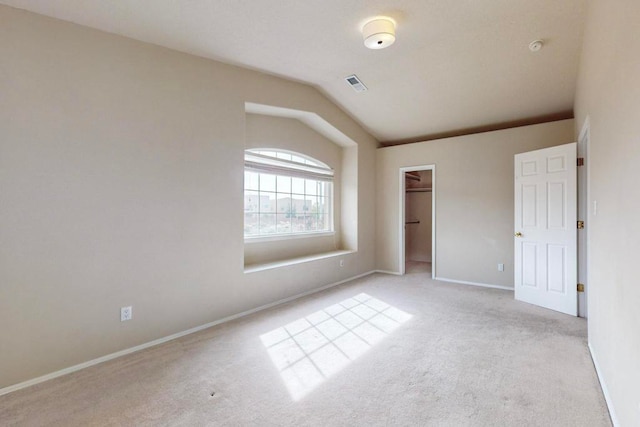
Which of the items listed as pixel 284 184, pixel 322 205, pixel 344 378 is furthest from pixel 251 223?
pixel 344 378

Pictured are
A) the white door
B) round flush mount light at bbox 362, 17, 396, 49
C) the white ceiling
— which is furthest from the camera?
the white door

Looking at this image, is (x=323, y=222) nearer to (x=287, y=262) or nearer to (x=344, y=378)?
(x=287, y=262)

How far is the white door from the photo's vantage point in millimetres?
3584

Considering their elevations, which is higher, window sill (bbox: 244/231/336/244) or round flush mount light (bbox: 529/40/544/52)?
round flush mount light (bbox: 529/40/544/52)

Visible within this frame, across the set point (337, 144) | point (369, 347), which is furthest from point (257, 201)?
point (369, 347)

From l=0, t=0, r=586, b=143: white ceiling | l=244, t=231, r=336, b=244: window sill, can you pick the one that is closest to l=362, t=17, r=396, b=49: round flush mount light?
l=0, t=0, r=586, b=143: white ceiling

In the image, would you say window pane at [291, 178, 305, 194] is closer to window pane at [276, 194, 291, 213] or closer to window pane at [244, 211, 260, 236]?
window pane at [276, 194, 291, 213]

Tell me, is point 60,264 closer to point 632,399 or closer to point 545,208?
point 632,399

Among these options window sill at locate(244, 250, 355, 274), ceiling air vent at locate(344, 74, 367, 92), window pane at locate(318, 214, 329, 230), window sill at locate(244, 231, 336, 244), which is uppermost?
ceiling air vent at locate(344, 74, 367, 92)

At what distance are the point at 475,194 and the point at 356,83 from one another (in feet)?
8.73

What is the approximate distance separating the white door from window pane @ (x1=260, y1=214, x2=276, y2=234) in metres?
3.43

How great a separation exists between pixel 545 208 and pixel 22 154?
17.2 feet

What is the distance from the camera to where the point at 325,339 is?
286cm

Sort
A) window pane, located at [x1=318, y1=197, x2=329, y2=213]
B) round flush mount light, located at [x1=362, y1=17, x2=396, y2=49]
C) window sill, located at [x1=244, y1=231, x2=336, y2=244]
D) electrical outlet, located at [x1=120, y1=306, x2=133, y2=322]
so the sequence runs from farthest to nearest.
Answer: window pane, located at [x1=318, y1=197, x2=329, y2=213], window sill, located at [x1=244, y1=231, x2=336, y2=244], round flush mount light, located at [x1=362, y1=17, x2=396, y2=49], electrical outlet, located at [x1=120, y1=306, x2=133, y2=322]
